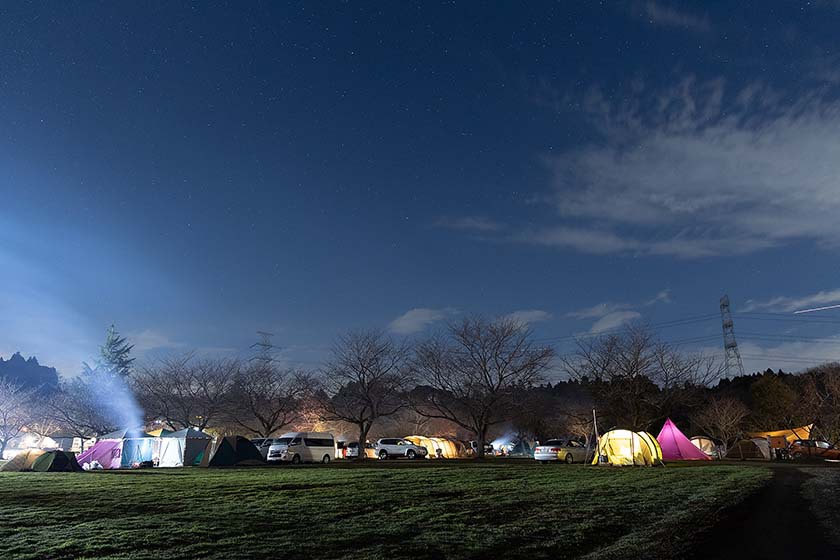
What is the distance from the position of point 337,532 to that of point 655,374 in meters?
47.6

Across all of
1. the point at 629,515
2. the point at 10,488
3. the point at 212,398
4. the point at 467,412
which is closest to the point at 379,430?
the point at 212,398

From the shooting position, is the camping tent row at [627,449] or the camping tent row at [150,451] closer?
the camping tent row at [627,449]

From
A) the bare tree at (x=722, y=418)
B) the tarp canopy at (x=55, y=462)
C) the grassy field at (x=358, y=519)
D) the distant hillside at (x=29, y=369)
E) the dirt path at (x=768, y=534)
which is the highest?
the distant hillside at (x=29, y=369)

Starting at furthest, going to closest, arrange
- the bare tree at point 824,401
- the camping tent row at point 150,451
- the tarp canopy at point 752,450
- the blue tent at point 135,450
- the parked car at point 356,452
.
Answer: the parked car at point 356,452, the bare tree at point 824,401, the tarp canopy at point 752,450, the blue tent at point 135,450, the camping tent row at point 150,451

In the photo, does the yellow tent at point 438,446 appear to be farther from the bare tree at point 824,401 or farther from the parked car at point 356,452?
the bare tree at point 824,401

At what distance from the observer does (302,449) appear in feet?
124

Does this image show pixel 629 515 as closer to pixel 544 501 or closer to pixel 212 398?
pixel 544 501

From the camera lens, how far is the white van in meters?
36.8

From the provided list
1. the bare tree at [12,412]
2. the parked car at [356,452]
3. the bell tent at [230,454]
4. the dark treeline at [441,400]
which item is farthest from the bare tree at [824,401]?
the bare tree at [12,412]

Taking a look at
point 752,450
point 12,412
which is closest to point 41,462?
point 12,412

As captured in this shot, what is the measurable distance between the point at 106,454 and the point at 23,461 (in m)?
7.59

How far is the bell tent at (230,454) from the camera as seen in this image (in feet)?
108

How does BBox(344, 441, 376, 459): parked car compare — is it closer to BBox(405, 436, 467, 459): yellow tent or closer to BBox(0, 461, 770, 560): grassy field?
BBox(405, 436, 467, 459): yellow tent

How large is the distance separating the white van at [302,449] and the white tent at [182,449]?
4223mm
